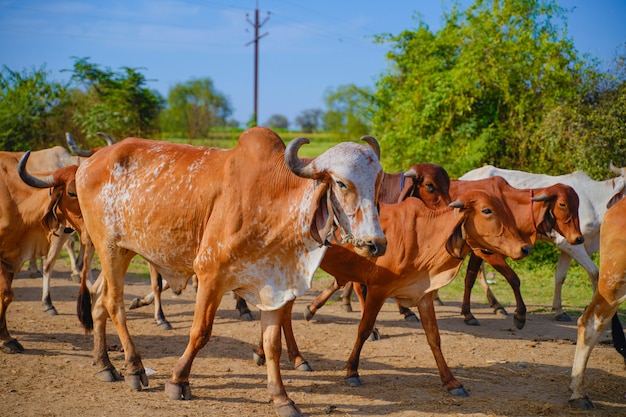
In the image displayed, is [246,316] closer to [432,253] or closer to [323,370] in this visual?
[323,370]

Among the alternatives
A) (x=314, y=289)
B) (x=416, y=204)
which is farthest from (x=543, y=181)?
(x=416, y=204)

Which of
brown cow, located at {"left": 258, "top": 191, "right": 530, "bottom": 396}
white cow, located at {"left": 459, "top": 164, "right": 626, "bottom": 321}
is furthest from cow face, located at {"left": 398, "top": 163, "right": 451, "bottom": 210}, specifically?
white cow, located at {"left": 459, "top": 164, "right": 626, "bottom": 321}

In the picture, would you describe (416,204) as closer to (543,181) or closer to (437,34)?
(543,181)

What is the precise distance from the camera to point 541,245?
13.6 metres

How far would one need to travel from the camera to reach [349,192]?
16.4 feet

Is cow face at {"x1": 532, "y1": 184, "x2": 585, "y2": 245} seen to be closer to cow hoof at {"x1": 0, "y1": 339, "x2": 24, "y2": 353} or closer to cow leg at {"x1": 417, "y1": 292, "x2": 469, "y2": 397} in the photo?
cow leg at {"x1": 417, "y1": 292, "x2": 469, "y2": 397}

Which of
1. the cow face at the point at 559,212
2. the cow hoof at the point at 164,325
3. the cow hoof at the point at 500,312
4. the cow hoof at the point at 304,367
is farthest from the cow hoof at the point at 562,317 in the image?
the cow hoof at the point at 164,325

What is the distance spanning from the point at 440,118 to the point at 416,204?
32.4 feet

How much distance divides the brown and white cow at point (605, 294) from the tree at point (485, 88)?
8.67 meters

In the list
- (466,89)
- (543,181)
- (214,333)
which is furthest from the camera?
(466,89)

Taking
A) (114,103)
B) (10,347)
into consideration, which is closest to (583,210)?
(10,347)

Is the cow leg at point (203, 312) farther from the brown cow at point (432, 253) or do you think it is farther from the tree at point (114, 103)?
the tree at point (114, 103)

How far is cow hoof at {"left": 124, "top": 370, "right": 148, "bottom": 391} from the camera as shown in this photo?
5.91 metres

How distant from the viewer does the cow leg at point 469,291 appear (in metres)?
9.10
